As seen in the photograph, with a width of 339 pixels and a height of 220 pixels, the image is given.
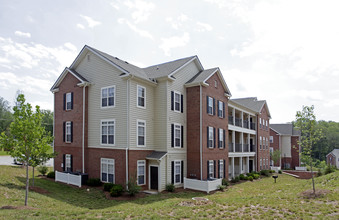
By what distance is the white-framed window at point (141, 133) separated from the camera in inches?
771

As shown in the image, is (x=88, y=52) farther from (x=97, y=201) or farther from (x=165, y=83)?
(x=97, y=201)

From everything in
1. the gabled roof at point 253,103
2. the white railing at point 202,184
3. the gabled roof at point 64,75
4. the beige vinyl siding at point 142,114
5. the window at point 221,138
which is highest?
the gabled roof at point 64,75

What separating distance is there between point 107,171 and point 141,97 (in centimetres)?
632

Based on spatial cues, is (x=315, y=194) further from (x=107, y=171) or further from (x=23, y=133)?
(x=23, y=133)

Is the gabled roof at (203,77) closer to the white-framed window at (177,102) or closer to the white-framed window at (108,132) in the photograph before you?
the white-framed window at (177,102)

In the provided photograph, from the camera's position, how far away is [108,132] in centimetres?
1998

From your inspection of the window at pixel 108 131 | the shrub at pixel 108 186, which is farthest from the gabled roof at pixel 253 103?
the shrub at pixel 108 186

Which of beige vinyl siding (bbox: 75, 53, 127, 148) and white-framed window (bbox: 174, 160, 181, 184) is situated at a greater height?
beige vinyl siding (bbox: 75, 53, 127, 148)

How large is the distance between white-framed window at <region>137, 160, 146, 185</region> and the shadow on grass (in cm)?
214

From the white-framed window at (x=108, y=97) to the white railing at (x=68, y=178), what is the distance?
19.9ft

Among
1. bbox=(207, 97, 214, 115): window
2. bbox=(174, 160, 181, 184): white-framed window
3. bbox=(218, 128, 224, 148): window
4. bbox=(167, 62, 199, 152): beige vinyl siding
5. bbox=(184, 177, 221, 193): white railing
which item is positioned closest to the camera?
bbox=(184, 177, 221, 193): white railing

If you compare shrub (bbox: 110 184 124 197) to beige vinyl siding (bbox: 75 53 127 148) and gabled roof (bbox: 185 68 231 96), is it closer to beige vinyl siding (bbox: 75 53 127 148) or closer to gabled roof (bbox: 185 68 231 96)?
beige vinyl siding (bbox: 75 53 127 148)

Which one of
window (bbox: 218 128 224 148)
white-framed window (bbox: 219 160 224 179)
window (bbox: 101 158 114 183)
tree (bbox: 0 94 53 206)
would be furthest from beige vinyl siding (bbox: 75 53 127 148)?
white-framed window (bbox: 219 160 224 179)

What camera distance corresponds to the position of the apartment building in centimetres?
1925
